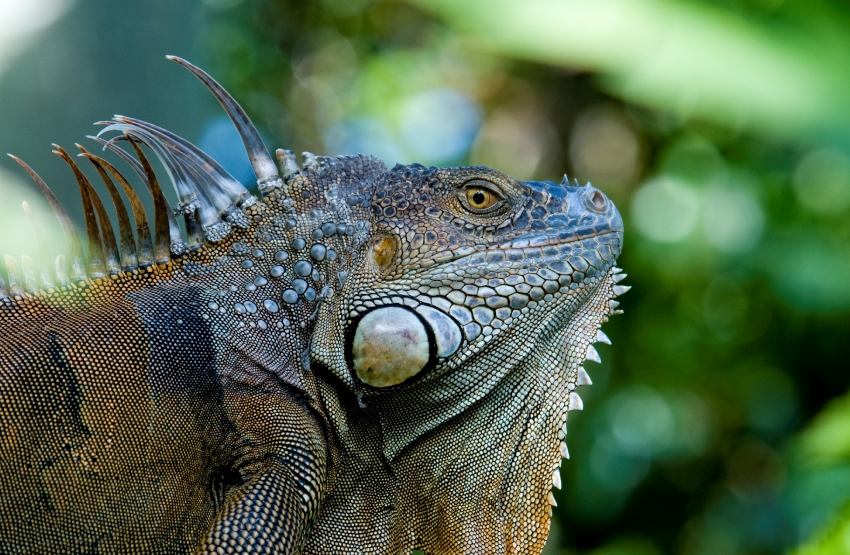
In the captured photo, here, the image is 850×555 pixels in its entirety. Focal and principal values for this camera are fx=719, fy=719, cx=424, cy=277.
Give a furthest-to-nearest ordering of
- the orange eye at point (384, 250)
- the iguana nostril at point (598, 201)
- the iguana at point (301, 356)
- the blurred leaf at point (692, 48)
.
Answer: the blurred leaf at point (692, 48)
the iguana nostril at point (598, 201)
the orange eye at point (384, 250)
the iguana at point (301, 356)

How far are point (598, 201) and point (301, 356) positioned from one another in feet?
3.37

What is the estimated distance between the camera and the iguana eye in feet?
7.14

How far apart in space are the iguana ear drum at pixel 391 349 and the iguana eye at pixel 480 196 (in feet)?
1.39

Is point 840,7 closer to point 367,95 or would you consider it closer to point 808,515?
point 808,515

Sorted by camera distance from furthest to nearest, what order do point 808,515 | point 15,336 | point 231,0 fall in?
1. point 231,0
2. point 808,515
3. point 15,336

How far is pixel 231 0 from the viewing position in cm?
647

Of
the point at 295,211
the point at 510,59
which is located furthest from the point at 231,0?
the point at 295,211

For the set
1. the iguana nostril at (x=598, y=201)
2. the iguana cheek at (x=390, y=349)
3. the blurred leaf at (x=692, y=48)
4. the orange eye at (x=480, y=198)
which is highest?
the blurred leaf at (x=692, y=48)

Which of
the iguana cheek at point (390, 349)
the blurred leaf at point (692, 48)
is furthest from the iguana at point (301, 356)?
the blurred leaf at point (692, 48)

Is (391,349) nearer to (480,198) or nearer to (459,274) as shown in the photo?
(459,274)

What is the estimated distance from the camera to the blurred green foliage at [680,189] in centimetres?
274

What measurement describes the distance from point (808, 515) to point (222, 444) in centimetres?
307

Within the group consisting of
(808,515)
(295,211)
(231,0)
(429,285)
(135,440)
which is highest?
(231,0)

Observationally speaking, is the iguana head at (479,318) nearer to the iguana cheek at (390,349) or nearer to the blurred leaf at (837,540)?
the iguana cheek at (390,349)
